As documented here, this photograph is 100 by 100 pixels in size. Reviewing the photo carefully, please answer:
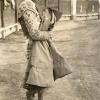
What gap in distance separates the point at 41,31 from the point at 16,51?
740cm

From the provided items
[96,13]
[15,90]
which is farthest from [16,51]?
[96,13]

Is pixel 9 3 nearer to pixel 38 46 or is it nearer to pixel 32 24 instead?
pixel 38 46

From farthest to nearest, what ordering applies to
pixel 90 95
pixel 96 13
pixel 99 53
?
1. pixel 96 13
2. pixel 99 53
3. pixel 90 95

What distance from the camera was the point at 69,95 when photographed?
271 inches

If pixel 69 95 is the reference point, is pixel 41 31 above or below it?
above

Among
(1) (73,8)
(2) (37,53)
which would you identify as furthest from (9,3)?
(2) (37,53)

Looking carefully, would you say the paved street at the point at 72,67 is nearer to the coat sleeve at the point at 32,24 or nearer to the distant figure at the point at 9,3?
the distant figure at the point at 9,3

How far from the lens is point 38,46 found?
16.9 feet

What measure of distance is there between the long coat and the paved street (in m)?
1.62

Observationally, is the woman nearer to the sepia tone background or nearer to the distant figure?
the sepia tone background

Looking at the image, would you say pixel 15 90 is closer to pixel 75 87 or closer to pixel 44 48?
pixel 75 87

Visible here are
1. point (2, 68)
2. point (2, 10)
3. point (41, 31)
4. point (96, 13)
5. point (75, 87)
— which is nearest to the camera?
point (41, 31)

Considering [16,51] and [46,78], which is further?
[16,51]

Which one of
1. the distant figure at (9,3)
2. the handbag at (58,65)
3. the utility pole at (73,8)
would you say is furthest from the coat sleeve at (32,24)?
the utility pole at (73,8)
